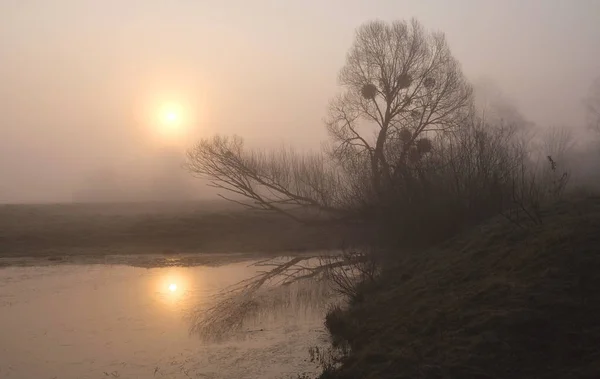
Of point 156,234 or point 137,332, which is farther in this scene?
point 156,234

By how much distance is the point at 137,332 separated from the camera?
12.5 metres

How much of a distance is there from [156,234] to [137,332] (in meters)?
20.2

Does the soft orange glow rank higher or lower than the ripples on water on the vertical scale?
higher

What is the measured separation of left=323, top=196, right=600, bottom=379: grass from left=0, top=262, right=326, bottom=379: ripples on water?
1.46m

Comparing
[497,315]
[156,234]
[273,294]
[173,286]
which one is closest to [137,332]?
[273,294]

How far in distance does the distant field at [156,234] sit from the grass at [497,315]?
18156mm

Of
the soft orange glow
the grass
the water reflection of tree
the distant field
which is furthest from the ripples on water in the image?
the distant field

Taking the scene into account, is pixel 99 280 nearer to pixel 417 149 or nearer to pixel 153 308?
pixel 153 308

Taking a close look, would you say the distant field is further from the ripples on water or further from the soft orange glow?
the ripples on water

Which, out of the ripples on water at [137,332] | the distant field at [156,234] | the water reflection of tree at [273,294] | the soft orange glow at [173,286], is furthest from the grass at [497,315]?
the distant field at [156,234]

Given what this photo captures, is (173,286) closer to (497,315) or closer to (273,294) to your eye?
(273,294)

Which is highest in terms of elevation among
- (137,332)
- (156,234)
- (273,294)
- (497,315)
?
(156,234)

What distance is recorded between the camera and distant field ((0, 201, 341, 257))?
1136 inches

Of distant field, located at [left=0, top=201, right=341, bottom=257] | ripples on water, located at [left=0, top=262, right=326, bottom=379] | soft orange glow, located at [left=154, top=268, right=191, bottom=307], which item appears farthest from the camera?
distant field, located at [left=0, top=201, right=341, bottom=257]
